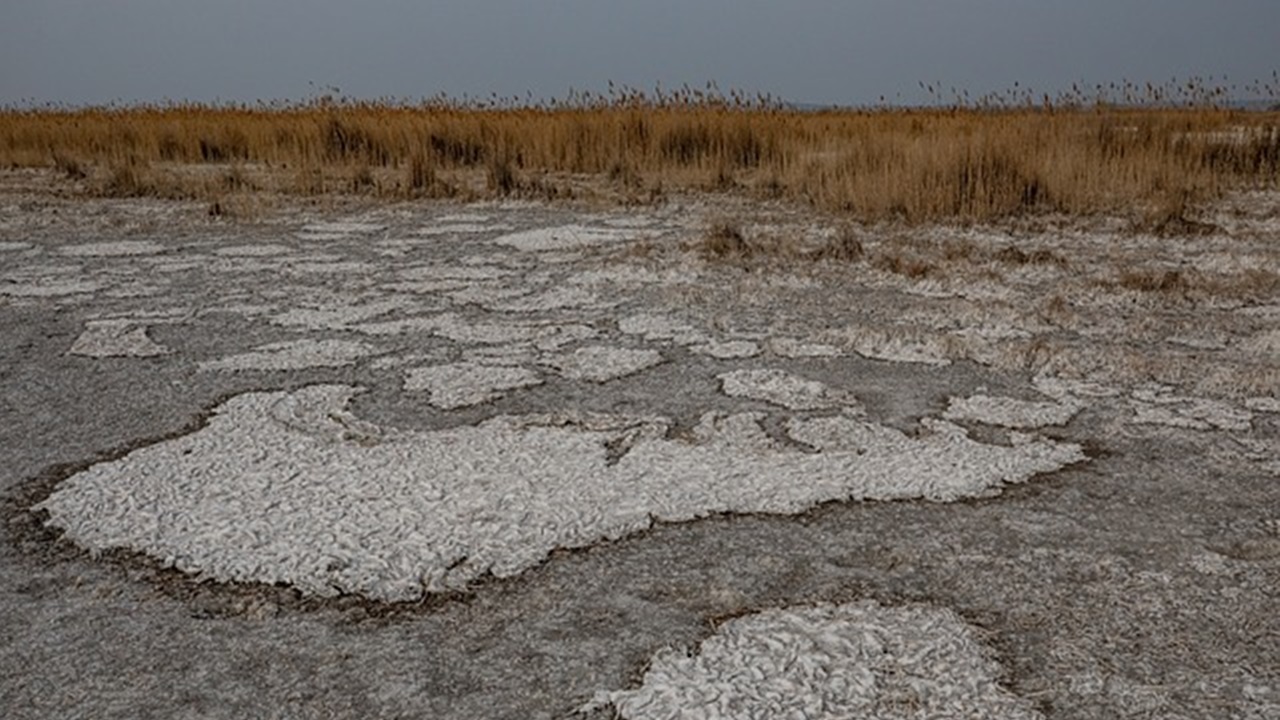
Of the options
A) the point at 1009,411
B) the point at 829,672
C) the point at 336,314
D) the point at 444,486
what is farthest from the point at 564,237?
the point at 829,672

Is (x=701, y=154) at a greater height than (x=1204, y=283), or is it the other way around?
(x=701, y=154)

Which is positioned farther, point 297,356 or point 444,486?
point 297,356

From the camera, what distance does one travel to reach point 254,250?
4516 millimetres

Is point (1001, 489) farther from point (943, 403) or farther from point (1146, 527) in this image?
point (943, 403)

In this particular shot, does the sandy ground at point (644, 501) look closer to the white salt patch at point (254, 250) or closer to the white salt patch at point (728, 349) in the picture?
the white salt patch at point (728, 349)

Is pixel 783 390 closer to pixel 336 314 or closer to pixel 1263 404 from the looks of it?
pixel 1263 404

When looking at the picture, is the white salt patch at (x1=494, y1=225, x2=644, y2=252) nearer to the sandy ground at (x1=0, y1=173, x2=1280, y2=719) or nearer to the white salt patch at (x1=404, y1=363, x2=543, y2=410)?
the sandy ground at (x1=0, y1=173, x2=1280, y2=719)

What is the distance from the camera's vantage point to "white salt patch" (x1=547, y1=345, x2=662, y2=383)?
2536 mm

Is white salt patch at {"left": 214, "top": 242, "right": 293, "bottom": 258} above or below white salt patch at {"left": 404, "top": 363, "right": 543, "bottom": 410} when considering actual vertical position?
above

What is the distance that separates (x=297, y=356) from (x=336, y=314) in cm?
54

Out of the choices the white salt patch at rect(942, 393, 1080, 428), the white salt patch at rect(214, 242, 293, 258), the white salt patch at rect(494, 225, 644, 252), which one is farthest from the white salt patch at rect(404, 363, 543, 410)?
the white salt patch at rect(214, 242, 293, 258)

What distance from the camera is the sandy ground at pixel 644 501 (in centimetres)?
127

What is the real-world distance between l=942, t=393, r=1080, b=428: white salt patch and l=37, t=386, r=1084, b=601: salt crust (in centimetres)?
10

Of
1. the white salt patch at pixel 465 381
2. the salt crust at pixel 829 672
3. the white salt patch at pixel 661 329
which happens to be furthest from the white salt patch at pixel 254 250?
the salt crust at pixel 829 672
